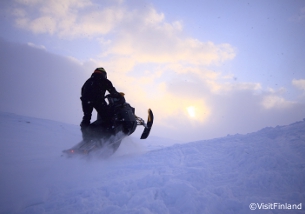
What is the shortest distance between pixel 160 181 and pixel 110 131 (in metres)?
2.19

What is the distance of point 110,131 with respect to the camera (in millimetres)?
4258

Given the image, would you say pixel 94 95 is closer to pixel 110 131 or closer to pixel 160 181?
pixel 110 131

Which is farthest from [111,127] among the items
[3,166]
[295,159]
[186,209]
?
[295,159]

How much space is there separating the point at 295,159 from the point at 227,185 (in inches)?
70.5

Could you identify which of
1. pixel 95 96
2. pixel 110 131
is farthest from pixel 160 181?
pixel 95 96

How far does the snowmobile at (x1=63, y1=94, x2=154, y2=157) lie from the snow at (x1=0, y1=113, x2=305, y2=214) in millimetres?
299

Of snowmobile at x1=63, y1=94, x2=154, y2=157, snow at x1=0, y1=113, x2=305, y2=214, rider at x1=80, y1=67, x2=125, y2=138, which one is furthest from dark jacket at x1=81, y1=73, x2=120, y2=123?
snow at x1=0, y1=113, x2=305, y2=214

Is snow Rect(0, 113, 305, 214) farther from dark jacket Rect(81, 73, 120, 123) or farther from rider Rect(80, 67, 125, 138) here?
dark jacket Rect(81, 73, 120, 123)

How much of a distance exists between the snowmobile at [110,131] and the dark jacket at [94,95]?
27 centimetres

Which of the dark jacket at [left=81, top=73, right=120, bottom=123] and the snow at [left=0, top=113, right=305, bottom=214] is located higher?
the dark jacket at [left=81, top=73, right=120, bottom=123]

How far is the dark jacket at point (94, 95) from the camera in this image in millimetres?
3977

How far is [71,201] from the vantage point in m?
2.03

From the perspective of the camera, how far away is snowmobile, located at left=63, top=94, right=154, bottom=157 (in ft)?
12.4

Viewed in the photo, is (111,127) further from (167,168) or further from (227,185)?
(227,185)
